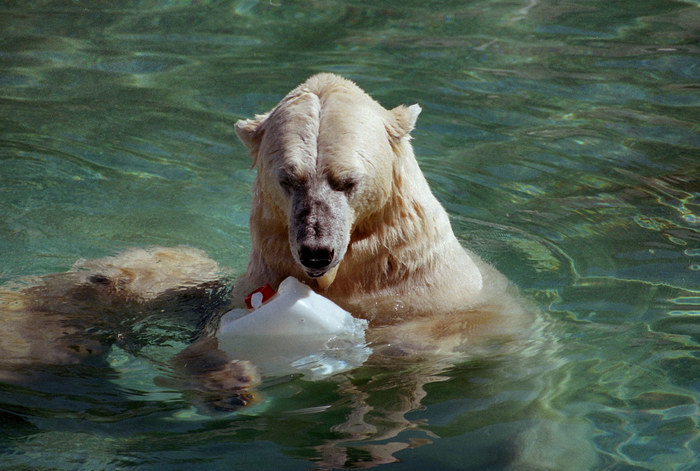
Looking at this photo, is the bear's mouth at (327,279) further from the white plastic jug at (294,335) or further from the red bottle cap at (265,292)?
the red bottle cap at (265,292)

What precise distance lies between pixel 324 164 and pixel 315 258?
Answer: 0.44m

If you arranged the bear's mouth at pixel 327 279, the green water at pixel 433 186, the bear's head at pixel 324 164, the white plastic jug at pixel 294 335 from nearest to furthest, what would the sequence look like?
1. the green water at pixel 433 186
2. the bear's head at pixel 324 164
3. the white plastic jug at pixel 294 335
4. the bear's mouth at pixel 327 279

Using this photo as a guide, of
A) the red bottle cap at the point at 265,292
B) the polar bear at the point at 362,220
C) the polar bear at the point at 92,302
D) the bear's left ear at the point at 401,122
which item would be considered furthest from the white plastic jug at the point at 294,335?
the bear's left ear at the point at 401,122

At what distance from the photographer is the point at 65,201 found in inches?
251

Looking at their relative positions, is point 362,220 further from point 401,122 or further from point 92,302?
point 92,302

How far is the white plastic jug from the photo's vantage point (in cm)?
398

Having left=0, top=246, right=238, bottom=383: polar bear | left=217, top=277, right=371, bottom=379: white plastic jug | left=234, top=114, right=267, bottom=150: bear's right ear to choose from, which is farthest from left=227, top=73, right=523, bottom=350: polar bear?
left=0, top=246, right=238, bottom=383: polar bear

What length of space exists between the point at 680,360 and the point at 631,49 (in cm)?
511

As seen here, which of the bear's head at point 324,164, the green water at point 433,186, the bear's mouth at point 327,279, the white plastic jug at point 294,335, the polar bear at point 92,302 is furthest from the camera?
the polar bear at point 92,302

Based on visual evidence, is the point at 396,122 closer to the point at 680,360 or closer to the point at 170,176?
the point at 680,360

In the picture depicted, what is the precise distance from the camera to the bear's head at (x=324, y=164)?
12.5 ft

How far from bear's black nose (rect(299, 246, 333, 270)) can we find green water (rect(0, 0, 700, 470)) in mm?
642

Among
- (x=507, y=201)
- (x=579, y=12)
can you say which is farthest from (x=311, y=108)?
(x=579, y=12)

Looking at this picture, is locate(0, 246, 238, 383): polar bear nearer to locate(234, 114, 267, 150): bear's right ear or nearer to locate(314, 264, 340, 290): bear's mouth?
locate(314, 264, 340, 290): bear's mouth
